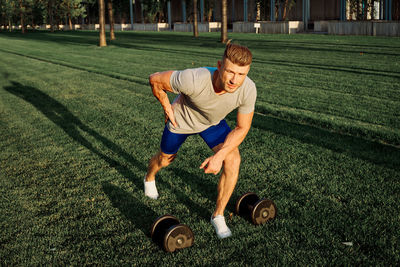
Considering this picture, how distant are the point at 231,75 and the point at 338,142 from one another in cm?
382

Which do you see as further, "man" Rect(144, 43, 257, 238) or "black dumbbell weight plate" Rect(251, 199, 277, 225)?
"black dumbbell weight plate" Rect(251, 199, 277, 225)

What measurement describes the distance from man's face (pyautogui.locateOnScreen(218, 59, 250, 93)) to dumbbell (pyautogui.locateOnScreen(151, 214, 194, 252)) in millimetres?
1315

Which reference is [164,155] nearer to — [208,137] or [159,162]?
[159,162]

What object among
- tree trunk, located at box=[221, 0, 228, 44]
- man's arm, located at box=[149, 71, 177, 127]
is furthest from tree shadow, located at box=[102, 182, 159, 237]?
tree trunk, located at box=[221, 0, 228, 44]

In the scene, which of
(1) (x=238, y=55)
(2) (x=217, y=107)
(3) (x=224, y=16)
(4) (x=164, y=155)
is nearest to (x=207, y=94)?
(2) (x=217, y=107)

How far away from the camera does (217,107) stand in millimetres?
3602

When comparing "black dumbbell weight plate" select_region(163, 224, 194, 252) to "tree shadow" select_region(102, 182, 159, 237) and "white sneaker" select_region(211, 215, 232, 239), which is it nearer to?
"white sneaker" select_region(211, 215, 232, 239)

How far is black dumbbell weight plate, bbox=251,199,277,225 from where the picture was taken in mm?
3820

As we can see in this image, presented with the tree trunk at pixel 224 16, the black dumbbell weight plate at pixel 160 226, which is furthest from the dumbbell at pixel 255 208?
the tree trunk at pixel 224 16

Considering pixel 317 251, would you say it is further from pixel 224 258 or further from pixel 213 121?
pixel 213 121

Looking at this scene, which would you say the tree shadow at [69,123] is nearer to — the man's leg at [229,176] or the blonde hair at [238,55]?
the man's leg at [229,176]

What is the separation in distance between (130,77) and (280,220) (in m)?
10.5

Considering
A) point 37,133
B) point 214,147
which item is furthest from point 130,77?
point 214,147

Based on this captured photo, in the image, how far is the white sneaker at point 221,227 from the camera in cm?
370
